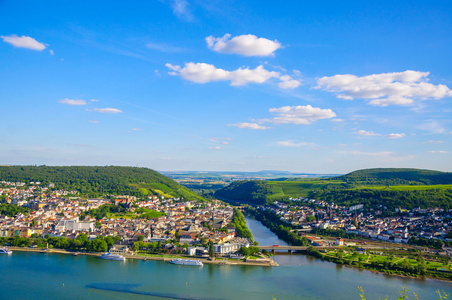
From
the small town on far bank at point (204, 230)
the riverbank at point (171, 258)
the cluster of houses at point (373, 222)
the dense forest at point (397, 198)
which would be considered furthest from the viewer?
the dense forest at point (397, 198)

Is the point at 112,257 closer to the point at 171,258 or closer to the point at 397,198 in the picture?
the point at 171,258

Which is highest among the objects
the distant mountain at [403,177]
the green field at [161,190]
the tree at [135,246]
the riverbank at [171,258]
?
the distant mountain at [403,177]

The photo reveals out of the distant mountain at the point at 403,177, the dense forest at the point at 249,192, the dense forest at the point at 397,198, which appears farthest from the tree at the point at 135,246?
the distant mountain at the point at 403,177

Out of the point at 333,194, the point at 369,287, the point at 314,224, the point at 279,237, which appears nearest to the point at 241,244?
the point at 279,237

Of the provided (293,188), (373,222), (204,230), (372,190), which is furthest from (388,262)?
(293,188)

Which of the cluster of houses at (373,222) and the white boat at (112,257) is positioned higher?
the cluster of houses at (373,222)

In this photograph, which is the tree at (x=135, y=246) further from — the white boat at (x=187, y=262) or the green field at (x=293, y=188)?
the green field at (x=293, y=188)

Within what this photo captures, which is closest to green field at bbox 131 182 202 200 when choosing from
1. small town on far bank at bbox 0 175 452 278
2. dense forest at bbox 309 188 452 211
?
small town on far bank at bbox 0 175 452 278
